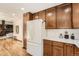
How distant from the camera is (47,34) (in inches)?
171

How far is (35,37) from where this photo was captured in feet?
12.0

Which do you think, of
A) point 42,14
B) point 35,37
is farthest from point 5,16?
point 42,14

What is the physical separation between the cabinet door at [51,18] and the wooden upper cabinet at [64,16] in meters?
0.21

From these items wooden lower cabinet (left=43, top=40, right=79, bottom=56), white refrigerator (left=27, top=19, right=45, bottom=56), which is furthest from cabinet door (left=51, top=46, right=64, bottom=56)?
white refrigerator (left=27, top=19, right=45, bottom=56)

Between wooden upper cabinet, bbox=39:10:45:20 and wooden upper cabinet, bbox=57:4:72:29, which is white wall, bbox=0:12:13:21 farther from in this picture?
wooden upper cabinet, bbox=57:4:72:29

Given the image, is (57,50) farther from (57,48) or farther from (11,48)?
(11,48)

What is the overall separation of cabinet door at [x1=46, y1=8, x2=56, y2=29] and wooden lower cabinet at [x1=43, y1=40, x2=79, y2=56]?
0.65m

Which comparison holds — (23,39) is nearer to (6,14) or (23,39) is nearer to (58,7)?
(6,14)

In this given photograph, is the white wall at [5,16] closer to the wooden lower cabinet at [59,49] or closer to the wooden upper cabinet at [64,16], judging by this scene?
the wooden lower cabinet at [59,49]

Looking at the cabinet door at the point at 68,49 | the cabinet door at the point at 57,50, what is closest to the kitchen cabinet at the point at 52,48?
the cabinet door at the point at 57,50

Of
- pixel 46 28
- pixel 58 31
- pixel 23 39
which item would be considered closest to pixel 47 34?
pixel 46 28

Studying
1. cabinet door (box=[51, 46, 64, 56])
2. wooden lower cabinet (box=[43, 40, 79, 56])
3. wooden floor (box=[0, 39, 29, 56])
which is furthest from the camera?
wooden floor (box=[0, 39, 29, 56])

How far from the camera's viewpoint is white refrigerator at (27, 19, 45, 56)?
3504 millimetres

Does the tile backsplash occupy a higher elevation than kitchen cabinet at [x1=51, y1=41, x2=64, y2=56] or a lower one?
higher
